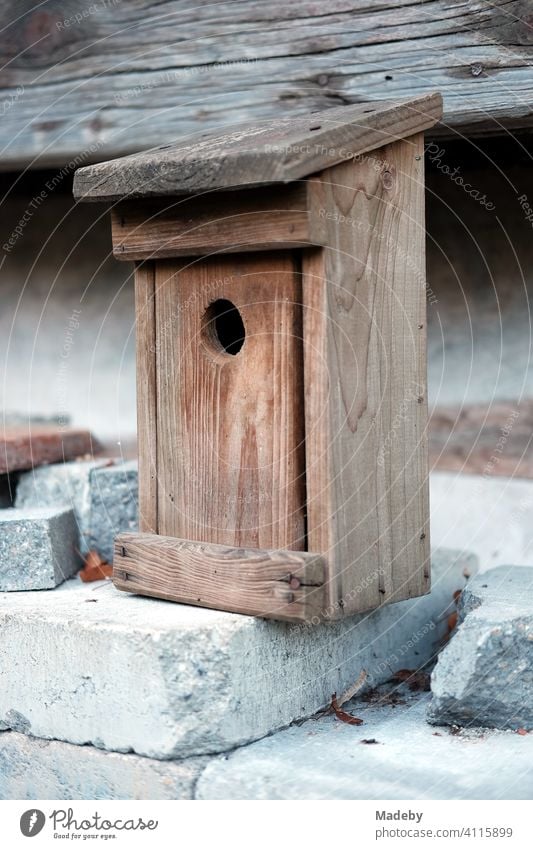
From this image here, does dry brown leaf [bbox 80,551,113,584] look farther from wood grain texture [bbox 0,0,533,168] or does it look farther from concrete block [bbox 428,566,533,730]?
wood grain texture [bbox 0,0,533,168]

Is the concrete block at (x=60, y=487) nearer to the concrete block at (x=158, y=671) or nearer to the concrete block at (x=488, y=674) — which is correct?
the concrete block at (x=158, y=671)

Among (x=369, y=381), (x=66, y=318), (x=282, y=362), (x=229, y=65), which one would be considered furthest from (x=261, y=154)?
(x=66, y=318)

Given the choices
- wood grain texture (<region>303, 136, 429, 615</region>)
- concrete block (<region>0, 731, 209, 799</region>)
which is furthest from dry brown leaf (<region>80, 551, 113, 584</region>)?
wood grain texture (<region>303, 136, 429, 615</region>)

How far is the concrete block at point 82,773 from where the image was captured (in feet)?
7.07

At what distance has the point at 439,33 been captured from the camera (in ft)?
8.69

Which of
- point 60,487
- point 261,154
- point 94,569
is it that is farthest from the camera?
point 60,487

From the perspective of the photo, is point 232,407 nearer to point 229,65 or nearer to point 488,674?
point 488,674

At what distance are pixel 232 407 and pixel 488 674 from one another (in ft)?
2.67

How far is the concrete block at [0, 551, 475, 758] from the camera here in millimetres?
2160

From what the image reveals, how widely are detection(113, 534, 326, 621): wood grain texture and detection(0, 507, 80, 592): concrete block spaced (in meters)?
0.35

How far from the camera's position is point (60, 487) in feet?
10.4

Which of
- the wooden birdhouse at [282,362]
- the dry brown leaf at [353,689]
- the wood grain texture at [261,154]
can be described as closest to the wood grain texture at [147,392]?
the wooden birdhouse at [282,362]

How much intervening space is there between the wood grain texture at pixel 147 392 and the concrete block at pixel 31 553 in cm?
38

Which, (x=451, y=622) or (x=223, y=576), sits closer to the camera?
(x=223, y=576)
